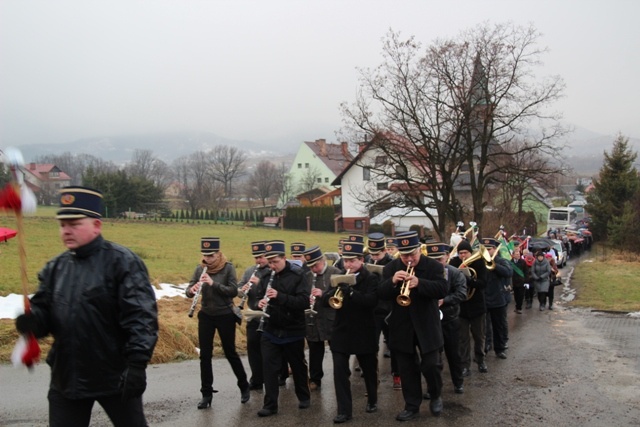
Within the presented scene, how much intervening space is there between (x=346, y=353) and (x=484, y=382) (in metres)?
2.83

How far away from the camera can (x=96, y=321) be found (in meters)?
4.24

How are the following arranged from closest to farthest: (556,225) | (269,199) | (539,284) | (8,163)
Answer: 1. (8,163)
2. (539,284)
3. (556,225)
4. (269,199)

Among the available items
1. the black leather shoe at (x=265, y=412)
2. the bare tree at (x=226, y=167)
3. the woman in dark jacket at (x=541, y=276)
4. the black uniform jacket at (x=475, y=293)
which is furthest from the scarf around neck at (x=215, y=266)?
the bare tree at (x=226, y=167)

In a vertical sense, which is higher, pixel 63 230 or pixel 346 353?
pixel 63 230

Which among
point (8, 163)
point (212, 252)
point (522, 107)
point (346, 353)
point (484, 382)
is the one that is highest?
point (522, 107)

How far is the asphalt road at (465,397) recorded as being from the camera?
7.27 metres

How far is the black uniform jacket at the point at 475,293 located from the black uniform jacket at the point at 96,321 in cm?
626

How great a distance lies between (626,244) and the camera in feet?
138

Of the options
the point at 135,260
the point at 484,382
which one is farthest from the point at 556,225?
the point at 135,260

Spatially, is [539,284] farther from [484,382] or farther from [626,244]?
[626,244]

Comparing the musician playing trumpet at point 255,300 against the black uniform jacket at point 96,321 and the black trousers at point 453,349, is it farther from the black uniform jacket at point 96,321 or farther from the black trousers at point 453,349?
the black uniform jacket at point 96,321

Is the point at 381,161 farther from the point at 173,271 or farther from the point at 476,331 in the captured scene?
the point at 476,331

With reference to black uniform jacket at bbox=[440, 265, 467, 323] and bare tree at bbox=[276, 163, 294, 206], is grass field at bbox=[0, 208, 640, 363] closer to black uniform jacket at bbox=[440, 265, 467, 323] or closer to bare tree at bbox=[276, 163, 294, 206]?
black uniform jacket at bbox=[440, 265, 467, 323]

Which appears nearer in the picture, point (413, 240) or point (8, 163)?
point (8, 163)
